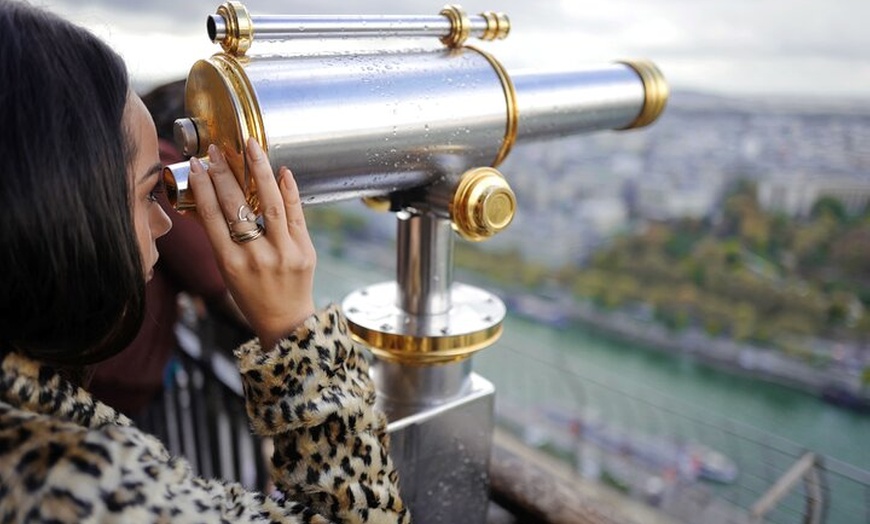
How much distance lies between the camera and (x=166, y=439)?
164cm

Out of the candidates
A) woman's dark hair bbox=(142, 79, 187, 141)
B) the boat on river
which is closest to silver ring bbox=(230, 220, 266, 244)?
woman's dark hair bbox=(142, 79, 187, 141)

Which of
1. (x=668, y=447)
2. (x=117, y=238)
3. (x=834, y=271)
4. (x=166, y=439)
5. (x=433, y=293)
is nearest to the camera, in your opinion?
(x=117, y=238)

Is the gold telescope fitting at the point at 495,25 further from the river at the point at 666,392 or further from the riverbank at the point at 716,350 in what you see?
the riverbank at the point at 716,350

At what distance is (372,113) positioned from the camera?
504 millimetres

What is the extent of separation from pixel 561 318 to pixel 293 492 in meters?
13.7

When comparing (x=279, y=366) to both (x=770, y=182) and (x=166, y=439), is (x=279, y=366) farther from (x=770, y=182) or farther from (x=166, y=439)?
(x=770, y=182)

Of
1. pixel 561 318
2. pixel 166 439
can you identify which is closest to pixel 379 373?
pixel 166 439

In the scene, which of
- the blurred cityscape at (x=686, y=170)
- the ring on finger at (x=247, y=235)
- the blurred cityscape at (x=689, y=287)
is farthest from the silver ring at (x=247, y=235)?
the blurred cityscape at (x=689, y=287)

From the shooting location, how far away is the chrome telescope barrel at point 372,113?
0.47 metres

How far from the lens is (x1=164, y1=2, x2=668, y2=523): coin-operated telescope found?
482 millimetres

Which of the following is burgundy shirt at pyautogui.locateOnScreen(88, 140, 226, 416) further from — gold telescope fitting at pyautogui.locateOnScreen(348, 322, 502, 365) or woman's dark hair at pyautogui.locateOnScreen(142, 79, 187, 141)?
gold telescope fitting at pyautogui.locateOnScreen(348, 322, 502, 365)

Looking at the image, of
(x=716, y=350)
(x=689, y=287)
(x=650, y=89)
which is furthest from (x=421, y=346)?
(x=689, y=287)

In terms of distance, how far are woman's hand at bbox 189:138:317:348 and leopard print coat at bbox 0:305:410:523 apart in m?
0.02

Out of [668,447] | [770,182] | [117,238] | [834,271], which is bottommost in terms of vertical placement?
[668,447]
